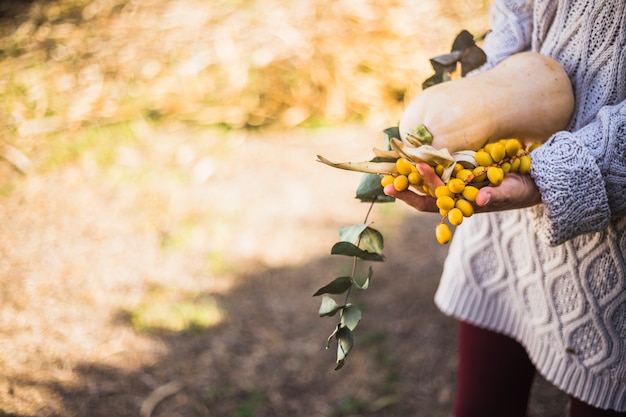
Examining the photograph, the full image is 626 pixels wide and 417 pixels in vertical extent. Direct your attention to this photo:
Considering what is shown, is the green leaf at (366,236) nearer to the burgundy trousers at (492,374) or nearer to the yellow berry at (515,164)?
the yellow berry at (515,164)

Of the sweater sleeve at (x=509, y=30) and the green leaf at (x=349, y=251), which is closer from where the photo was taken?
the green leaf at (x=349, y=251)

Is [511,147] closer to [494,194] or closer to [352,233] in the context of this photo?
[494,194]

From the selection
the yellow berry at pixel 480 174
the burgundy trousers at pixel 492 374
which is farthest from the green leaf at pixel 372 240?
the burgundy trousers at pixel 492 374

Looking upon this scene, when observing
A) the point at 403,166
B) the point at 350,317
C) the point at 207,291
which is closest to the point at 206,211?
the point at 207,291

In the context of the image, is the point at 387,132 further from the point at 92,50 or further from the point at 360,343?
the point at 92,50

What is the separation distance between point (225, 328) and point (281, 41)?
7.04 feet

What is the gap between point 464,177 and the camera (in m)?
0.96

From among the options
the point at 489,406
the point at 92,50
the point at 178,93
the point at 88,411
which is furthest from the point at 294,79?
the point at 489,406

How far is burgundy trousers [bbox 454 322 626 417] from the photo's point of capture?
1.38 meters

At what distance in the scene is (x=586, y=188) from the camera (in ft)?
3.19

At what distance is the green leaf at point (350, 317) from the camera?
3.43 feet

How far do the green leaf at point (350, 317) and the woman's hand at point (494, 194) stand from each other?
235mm

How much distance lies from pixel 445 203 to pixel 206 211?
2099mm

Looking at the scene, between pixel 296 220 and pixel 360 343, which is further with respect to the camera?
pixel 296 220
